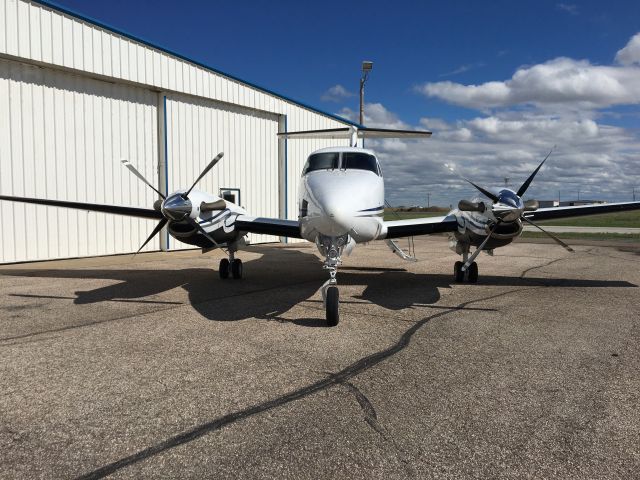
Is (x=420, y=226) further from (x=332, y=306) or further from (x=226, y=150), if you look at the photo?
(x=226, y=150)

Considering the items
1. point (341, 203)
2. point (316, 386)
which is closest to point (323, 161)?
point (341, 203)

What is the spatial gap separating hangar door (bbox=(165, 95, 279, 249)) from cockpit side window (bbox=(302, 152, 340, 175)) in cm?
1117

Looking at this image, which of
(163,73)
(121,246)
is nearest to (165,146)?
Result: (163,73)

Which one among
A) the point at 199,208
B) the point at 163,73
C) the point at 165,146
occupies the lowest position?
the point at 199,208

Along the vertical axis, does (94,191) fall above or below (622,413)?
above

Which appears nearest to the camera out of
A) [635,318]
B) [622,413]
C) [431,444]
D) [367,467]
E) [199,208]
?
[367,467]

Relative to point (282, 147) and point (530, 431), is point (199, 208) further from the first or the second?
point (282, 147)

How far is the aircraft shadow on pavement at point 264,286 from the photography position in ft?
26.9

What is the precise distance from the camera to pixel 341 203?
6.56 m

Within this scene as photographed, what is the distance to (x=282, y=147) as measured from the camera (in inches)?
918

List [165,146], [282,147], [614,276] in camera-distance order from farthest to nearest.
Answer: [282,147], [165,146], [614,276]

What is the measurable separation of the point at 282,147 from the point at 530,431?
21128mm

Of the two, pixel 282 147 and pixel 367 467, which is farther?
pixel 282 147

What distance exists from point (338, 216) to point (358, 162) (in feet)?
7.83
